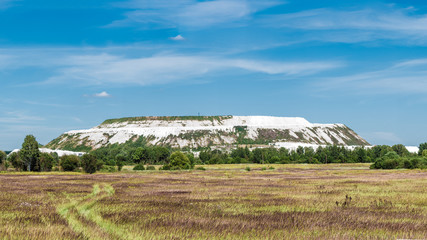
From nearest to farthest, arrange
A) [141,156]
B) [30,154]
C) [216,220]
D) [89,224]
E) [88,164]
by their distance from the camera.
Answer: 1. [89,224]
2. [216,220]
3. [88,164]
4. [30,154]
5. [141,156]

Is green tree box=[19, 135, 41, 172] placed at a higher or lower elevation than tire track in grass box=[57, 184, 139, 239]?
higher

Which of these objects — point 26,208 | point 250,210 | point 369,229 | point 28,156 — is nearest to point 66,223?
point 26,208

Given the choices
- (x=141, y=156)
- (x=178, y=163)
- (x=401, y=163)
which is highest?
(x=141, y=156)

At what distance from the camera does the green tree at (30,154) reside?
10269 centimetres

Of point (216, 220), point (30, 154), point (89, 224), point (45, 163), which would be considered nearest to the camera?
point (89, 224)

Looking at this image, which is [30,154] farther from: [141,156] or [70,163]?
[141,156]

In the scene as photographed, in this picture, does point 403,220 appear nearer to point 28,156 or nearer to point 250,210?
point 250,210

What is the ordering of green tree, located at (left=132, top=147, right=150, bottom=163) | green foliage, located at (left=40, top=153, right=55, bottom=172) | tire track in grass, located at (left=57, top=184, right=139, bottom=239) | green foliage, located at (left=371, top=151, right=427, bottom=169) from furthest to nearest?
green tree, located at (left=132, top=147, right=150, bottom=163)
green foliage, located at (left=40, top=153, right=55, bottom=172)
green foliage, located at (left=371, top=151, right=427, bottom=169)
tire track in grass, located at (left=57, top=184, right=139, bottom=239)

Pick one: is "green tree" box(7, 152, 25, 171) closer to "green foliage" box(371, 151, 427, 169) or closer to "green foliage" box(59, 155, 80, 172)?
"green foliage" box(59, 155, 80, 172)

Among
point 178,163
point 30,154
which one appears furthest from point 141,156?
point 30,154

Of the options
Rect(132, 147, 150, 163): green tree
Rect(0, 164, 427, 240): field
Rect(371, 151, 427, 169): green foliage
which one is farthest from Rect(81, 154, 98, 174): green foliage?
Rect(132, 147, 150, 163): green tree

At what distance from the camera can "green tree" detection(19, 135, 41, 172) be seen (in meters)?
103

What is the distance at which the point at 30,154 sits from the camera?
337ft

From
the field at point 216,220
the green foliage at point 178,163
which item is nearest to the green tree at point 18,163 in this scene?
the green foliage at point 178,163
